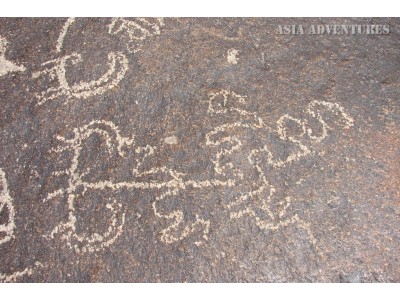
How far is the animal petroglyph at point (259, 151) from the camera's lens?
4.36 ft

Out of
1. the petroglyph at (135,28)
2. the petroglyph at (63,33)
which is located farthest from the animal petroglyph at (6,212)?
the petroglyph at (135,28)

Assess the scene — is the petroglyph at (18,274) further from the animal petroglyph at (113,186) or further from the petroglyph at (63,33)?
the petroglyph at (63,33)

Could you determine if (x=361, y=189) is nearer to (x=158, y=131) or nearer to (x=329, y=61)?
(x=329, y=61)

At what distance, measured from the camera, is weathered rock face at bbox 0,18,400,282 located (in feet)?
4.23

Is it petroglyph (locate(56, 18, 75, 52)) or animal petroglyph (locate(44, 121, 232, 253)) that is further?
petroglyph (locate(56, 18, 75, 52))

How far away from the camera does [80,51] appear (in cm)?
157

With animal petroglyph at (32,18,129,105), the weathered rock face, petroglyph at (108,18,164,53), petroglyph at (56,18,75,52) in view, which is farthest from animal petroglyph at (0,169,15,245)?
petroglyph at (108,18,164,53)

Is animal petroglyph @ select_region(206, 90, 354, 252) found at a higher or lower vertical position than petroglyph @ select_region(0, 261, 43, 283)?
higher

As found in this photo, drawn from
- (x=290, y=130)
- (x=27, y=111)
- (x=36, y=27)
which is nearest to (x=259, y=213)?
(x=290, y=130)

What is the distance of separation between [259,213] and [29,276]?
0.64m

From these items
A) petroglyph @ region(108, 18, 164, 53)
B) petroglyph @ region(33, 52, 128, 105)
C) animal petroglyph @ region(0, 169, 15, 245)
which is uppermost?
petroglyph @ region(108, 18, 164, 53)

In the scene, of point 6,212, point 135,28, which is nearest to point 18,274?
point 6,212

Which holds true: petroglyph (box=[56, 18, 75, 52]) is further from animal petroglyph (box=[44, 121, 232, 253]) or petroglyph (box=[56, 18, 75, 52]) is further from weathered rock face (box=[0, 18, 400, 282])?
animal petroglyph (box=[44, 121, 232, 253])

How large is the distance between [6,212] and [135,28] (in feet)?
2.35
